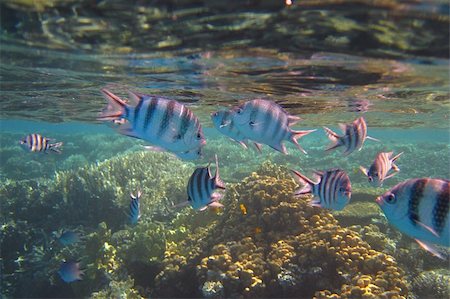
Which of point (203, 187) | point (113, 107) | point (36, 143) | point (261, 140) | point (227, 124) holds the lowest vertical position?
point (36, 143)

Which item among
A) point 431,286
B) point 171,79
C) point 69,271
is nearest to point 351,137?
point 431,286

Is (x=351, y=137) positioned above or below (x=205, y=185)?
above

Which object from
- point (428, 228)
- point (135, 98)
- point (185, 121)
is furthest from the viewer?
point (185, 121)

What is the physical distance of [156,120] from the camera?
12.3 feet

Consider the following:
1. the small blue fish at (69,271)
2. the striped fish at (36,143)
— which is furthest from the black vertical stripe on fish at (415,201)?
the striped fish at (36,143)

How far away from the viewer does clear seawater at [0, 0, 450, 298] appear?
7428mm

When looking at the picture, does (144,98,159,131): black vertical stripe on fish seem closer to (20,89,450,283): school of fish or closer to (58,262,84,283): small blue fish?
(20,89,450,283): school of fish

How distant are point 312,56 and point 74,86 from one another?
1111 centimetres

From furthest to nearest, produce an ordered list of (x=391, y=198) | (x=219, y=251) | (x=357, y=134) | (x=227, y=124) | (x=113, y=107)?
(x=219, y=251) < (x=357, y=134) < (x=227, y=124) < (x=113, y=107) < (x=391, y=198)

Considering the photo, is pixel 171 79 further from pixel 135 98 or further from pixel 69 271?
pixel 135 98

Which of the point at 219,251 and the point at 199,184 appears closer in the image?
the point at 199,184

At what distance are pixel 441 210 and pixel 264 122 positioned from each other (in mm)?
2476

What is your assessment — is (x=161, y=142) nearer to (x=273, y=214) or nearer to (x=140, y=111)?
(x=140, y=111)

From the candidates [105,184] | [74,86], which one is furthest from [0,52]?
[105,184]
